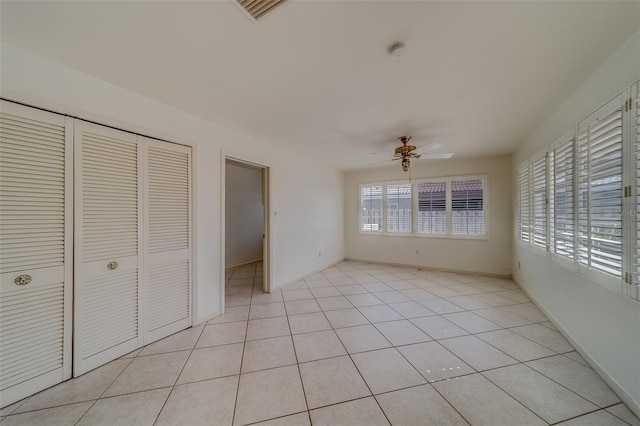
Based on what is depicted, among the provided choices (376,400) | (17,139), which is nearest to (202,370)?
(376,400)

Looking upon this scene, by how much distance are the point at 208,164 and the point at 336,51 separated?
200cm

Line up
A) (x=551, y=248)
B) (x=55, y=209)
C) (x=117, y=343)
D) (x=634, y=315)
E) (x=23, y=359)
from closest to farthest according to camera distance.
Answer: (x=634, y=315) < (x=23, y=359) < (x=55, y=209) < (x=117, y=343) < (x=551, y=248)

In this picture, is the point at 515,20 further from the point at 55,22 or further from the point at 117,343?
the point at 117,343

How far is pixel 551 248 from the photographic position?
254cm

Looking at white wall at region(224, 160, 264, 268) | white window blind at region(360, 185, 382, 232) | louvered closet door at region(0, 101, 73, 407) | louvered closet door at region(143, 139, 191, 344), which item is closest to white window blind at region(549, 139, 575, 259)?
white window blind at region(360, 185, 382, 232)

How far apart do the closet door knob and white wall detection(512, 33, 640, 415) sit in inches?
166

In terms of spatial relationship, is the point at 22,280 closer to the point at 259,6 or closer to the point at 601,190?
the point at 259,6

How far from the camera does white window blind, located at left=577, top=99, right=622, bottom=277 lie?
1.56 meters

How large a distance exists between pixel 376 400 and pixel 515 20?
2.62 metres

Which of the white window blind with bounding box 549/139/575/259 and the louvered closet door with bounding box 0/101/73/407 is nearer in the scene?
the louvered closet door with bounding box 0/101/73/407

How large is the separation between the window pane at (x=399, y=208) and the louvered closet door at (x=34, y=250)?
17.7 feet

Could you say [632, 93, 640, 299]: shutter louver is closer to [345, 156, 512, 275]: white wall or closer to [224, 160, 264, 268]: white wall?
[345, 156, 512, 275]: white wall

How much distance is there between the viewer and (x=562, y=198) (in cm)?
Answer: 227

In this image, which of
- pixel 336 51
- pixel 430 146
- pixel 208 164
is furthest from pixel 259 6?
pixel 430 146
